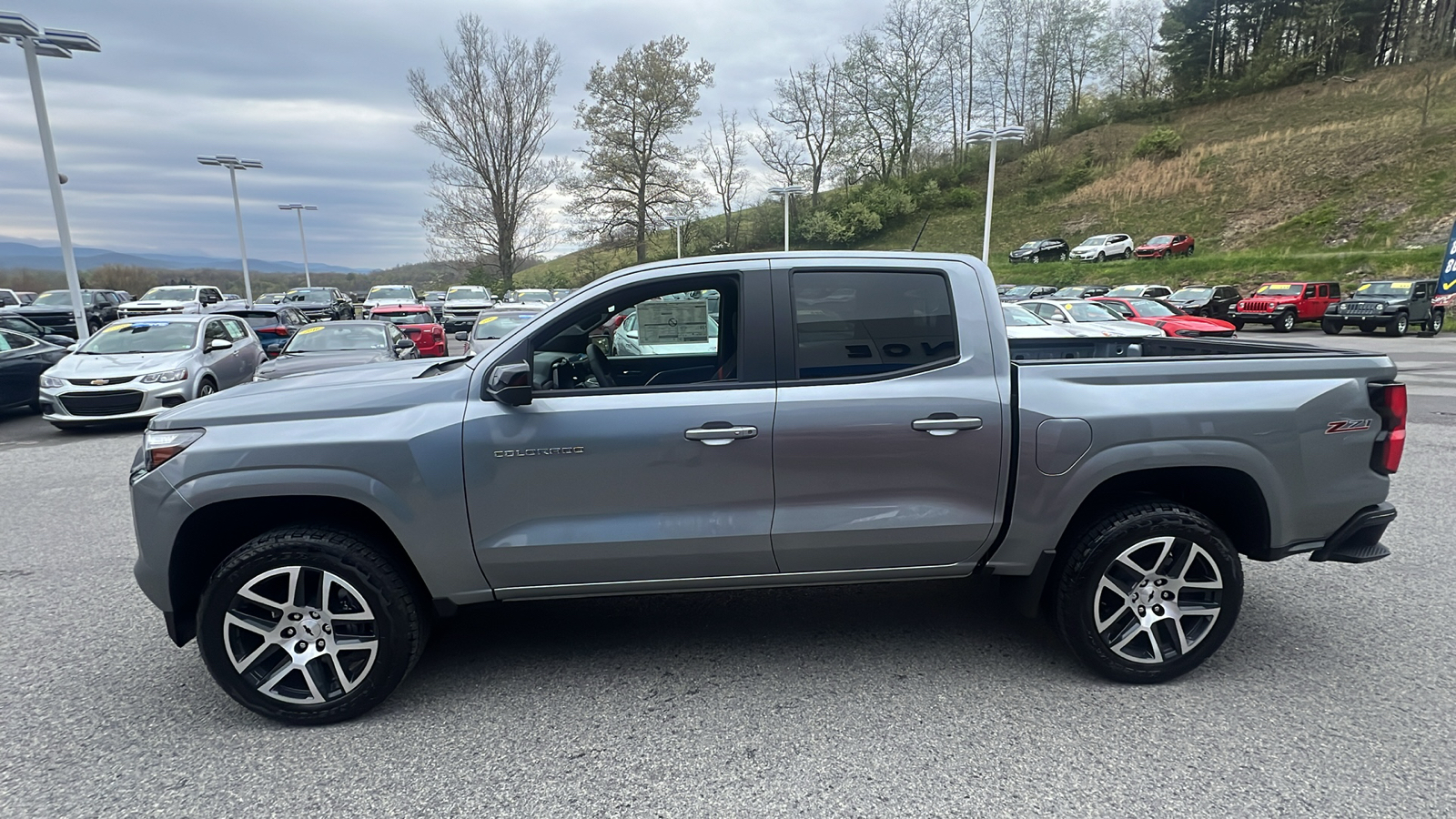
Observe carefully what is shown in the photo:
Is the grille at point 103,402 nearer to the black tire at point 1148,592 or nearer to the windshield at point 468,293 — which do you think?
the black tire at point 1148,592

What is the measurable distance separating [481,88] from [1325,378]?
45.3 m

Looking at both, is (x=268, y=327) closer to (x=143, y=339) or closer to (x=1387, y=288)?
(x=143, y=339)

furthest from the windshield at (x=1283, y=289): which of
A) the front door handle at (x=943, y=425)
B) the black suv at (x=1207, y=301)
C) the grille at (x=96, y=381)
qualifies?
the grille at (x=96, y=381)

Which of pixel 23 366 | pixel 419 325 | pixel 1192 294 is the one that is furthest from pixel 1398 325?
pixel 23 366

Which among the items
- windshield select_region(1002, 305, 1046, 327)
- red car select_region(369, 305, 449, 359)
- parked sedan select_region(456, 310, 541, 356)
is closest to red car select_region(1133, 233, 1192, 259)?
windshield select_region(1002, 305, 1046, 327)

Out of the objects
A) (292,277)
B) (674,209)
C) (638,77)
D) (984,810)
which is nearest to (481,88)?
(638,77)

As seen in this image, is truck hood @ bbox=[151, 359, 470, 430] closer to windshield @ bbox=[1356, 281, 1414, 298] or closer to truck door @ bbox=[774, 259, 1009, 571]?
truck door @ bbox=[774, 259, 1009, 571]

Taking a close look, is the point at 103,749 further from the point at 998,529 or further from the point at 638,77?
the point at 638,77

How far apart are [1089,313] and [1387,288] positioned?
12.2 meters

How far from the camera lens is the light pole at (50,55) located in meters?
14.1

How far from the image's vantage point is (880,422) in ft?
10.2

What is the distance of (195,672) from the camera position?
3541 mm

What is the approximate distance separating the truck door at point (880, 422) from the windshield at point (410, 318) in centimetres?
1962

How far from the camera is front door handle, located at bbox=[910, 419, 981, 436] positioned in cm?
312
